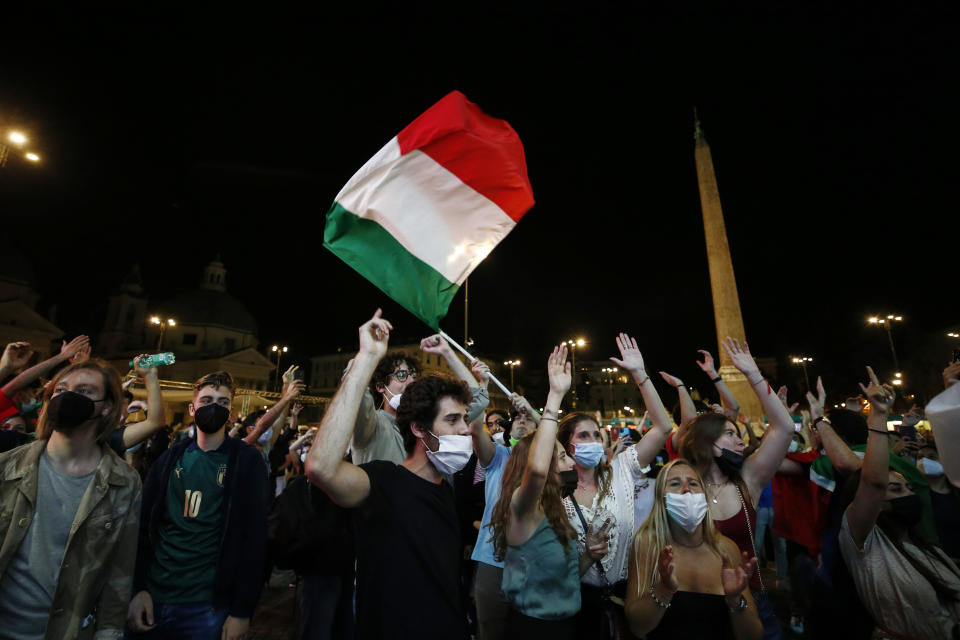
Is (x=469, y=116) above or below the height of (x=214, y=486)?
above

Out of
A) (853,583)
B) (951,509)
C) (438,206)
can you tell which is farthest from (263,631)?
(951,509)

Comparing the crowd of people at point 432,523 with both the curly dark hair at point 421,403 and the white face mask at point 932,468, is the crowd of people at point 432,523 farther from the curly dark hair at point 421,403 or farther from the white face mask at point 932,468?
the white face mask at point 932,468

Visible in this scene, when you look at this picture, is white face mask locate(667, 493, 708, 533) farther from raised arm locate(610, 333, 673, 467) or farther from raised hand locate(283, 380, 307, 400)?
raised hand locate(283, 380, 307, 400)

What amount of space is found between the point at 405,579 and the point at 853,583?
362 centimetres

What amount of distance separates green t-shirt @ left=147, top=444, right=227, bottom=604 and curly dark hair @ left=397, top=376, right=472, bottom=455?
1.93 metres

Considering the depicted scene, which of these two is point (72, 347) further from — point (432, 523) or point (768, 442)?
point (768, 442)

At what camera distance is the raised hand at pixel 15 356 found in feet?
11.2

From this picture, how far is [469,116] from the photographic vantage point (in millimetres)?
4559

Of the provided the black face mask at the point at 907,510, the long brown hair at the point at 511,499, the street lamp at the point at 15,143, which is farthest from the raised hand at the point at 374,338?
the street lamp at the point at 15,143

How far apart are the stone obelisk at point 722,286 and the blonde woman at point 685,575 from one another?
16.2 metres

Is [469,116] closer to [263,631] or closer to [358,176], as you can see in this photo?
[358,176]

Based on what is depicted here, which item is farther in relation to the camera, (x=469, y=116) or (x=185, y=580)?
(x=469, y=116)

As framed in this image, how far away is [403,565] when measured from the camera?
1998mm

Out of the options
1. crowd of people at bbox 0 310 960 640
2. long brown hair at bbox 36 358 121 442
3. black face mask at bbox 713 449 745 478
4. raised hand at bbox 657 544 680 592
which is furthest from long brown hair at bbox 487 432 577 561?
long brown hair at bbox 36 358 121 442
